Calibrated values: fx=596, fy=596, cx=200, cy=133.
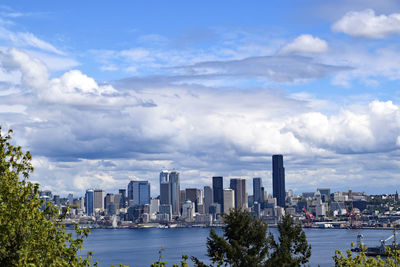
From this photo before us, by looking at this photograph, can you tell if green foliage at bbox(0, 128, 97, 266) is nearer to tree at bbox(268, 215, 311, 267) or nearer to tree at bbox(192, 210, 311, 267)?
tree at bbox(192, 210, 311, 267)

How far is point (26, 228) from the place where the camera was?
11547 millimetres

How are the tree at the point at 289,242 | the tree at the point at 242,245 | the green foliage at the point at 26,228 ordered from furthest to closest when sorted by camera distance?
the tree at the point at 289,242 → the tree at the point at 242,245 → the green foliage at the point at 26,228

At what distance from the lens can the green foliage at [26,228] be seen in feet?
37.0

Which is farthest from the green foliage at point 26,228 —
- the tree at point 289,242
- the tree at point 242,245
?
the tree at point 289,242

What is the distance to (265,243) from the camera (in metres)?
23.4

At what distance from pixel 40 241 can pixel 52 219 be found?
0.95m

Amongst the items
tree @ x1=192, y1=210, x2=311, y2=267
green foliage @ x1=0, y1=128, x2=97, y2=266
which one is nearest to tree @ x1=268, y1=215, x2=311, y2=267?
tree @ x1=192, y1=210, x2=311, y2=267

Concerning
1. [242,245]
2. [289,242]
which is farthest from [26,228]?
[289,242]

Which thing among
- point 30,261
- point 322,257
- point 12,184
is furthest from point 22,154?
point 322,257

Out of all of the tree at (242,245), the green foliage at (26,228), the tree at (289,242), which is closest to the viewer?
the green foliage at (26,228)

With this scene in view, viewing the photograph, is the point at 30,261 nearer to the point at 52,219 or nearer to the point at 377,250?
the point at 52,219

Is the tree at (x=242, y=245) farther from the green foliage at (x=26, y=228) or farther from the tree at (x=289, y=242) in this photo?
the green foliage at (x=26, y=228)

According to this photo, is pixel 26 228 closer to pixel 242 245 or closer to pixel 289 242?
pixel 242 245

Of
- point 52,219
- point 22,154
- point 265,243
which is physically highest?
point 22,154
